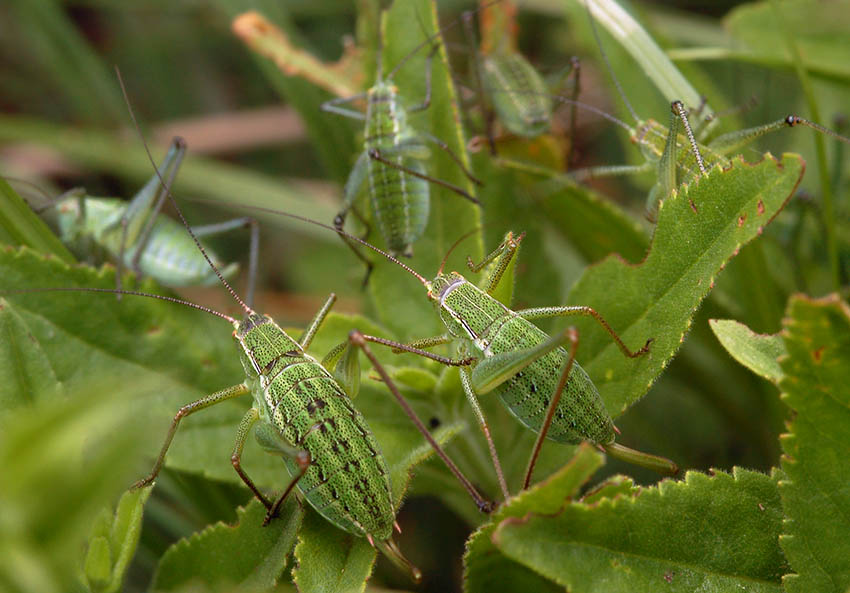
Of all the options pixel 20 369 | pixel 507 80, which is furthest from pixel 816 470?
pixel 507 80

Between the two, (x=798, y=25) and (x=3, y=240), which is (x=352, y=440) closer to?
(x=3, y=240)

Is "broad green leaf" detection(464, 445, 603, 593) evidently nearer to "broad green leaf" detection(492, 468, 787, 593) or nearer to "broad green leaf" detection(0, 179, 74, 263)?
"broad green leaf" detection(492, 468, 787, 593)

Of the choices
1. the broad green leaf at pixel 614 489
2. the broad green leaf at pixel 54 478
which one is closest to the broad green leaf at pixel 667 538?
the broad green leaf at pixel 614 489

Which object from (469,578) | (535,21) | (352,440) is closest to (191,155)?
(535,21)

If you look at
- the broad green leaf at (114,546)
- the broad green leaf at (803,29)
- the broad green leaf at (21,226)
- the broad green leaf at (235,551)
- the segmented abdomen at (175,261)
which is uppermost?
the broad green leaf at (803,29)

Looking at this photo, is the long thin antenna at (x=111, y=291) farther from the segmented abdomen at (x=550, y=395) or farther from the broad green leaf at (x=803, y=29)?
the broad green leaf at (x=803, y=29)

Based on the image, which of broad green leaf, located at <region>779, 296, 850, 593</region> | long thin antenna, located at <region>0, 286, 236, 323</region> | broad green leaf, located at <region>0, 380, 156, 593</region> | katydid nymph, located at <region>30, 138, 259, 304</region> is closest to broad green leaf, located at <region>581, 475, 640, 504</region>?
broad green leaf, located at <region>779, 296, 850, 593</region>

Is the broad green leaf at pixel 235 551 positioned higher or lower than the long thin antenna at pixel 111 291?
lower
